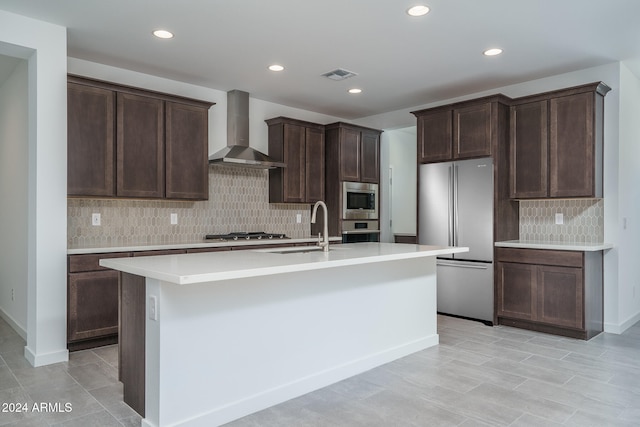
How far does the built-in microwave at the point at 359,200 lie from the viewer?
6191 millimetres

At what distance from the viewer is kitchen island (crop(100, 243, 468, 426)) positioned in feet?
7.44

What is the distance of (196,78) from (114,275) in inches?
92.9

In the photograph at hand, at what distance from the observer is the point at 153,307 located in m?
2.27

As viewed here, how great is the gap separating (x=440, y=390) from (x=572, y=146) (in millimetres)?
2946

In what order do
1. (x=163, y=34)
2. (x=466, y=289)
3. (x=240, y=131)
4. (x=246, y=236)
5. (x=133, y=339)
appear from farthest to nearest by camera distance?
(x=240, y=131), (x=246, y=236), (x=466, y=289), (x=163, y=34), (x=133, y=339)

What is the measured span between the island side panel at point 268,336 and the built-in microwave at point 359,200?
2.47m

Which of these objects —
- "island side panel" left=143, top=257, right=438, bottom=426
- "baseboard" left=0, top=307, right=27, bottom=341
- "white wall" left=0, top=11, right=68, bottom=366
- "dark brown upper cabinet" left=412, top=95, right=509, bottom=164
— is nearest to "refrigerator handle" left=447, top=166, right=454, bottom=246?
"dark brown upper cabinet" left=412, top=95, right=509, bottom=164

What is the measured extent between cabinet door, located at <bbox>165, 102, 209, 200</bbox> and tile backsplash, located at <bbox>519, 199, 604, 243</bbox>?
366 centimetres

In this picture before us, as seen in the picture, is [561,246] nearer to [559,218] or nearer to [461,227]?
[559,218]

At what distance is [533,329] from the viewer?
4.54 m

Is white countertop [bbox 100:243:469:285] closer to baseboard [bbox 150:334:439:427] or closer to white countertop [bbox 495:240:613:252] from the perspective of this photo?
baseboard [bbox 150:334:439:427]

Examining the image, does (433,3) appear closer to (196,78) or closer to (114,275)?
(196,78)

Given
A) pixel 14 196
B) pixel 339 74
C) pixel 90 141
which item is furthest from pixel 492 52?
pixel 14 196

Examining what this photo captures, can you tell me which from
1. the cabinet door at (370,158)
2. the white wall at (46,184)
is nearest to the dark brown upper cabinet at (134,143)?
the white wall at (46,184)
